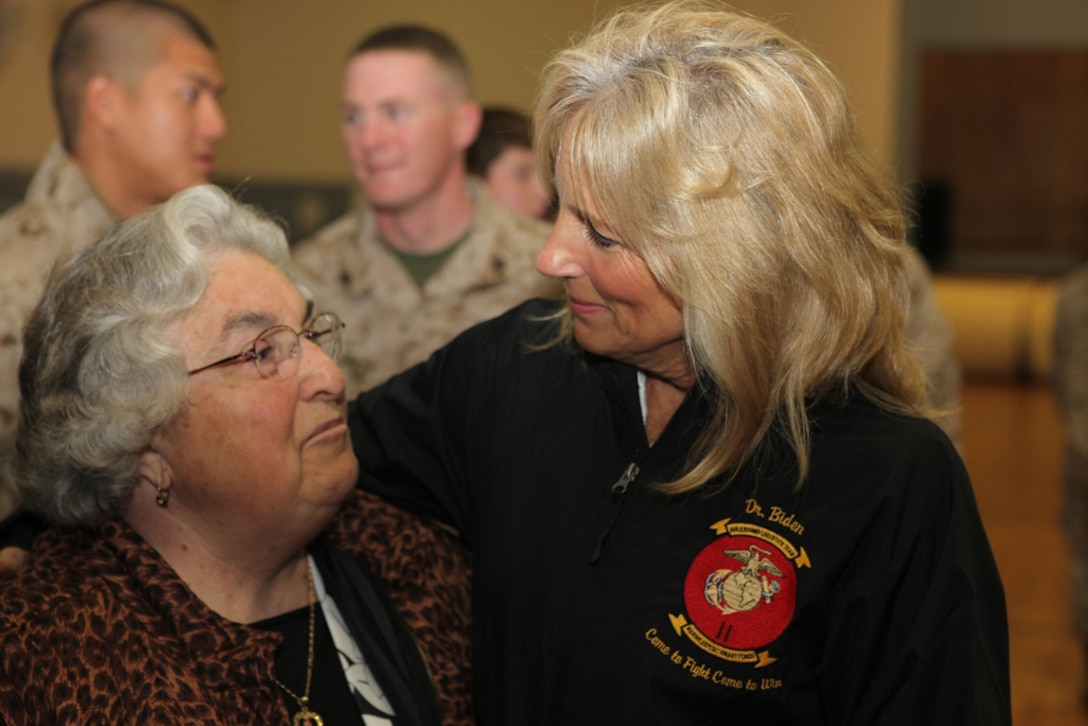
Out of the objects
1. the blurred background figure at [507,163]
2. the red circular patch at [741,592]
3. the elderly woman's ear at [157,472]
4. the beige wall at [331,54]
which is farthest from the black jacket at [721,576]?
the beige wall at [331,54]

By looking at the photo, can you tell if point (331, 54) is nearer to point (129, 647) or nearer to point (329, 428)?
point (329, 428)

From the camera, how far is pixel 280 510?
1.79m

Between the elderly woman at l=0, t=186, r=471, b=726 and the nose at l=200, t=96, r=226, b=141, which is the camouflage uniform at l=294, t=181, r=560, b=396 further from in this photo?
the elderly woman at l=0, t=186, r=471, b=726

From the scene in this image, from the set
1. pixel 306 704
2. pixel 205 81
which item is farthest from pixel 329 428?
pixel 205 81

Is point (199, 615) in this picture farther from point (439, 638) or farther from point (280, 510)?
point (439, 638)

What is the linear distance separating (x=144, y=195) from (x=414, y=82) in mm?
797

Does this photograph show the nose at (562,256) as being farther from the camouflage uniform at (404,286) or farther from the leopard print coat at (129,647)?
the camouflage uniform at (404,286)

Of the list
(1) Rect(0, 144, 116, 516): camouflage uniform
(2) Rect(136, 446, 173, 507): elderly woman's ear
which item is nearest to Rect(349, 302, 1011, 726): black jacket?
(2) Rect(136, 446, 173, 507): elderly woman's ear

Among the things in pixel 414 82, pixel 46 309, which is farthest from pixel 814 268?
pixel 414 82

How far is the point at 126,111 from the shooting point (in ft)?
10.2

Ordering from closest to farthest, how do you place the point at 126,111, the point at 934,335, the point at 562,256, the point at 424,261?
the point at 562,256, the point at 126,111, the point at 934,335, the point at 424,261

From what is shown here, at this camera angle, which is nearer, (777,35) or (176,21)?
(777,35)

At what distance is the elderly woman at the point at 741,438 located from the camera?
4.87 ft

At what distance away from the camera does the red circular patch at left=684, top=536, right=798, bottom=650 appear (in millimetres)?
1543
